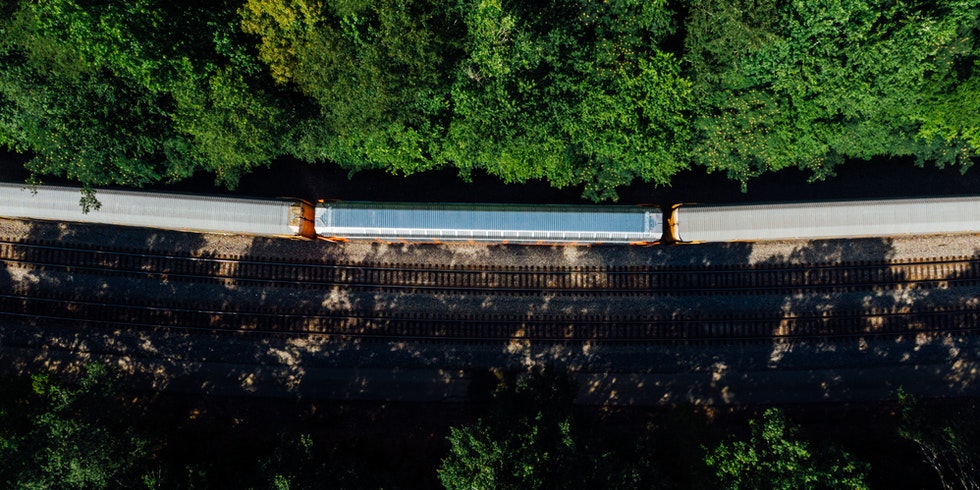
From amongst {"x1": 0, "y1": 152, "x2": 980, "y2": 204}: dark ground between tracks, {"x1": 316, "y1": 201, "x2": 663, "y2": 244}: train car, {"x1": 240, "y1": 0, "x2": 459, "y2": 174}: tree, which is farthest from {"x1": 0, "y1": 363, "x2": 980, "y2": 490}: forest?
{"x1": 240, "y1": 0, "x2": 459, "y2": 174}: tree

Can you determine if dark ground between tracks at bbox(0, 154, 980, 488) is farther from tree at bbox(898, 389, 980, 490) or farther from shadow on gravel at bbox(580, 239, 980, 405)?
tree at bbox(898, 389, 980, 490)

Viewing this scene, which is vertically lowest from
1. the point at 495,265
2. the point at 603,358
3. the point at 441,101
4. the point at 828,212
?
the point at 603,358

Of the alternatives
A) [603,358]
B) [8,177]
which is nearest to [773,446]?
[603,358]

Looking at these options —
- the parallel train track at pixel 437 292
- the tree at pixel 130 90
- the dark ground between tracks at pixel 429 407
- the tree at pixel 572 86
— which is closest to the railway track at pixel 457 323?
the parallel train track at pixel 437 292

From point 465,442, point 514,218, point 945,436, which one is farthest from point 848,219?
point 465,442

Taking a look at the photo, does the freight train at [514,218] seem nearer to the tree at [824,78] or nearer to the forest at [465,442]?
the tree at [824,78]

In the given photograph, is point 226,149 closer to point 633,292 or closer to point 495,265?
point 495,265
